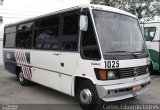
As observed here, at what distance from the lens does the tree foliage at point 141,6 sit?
25.9 metres

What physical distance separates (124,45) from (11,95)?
422 cm

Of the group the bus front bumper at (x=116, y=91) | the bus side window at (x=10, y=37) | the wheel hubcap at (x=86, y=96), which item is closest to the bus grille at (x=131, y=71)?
the bus front bumper at (x=116, y=91)

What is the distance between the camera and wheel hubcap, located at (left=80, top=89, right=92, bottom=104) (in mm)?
5879

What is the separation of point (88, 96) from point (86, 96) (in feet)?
0.22

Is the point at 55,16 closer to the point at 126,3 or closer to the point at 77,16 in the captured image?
the point at 77,16

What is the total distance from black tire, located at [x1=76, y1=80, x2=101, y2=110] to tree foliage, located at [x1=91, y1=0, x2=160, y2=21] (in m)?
21.0

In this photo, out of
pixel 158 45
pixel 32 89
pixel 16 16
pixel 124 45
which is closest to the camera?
pixel 124 45

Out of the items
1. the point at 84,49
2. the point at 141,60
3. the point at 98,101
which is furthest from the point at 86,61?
the point at 141,60

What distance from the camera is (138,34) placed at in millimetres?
6730

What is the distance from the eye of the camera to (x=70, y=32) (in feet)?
21.2

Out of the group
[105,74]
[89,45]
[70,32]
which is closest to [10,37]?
[70,32]

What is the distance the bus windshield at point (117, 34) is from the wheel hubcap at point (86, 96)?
3.57 feet

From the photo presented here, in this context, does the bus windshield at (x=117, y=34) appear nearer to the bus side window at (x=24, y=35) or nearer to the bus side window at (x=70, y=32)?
the bus side window at (x=70, y=32)

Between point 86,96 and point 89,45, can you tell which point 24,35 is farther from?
point 86,96
